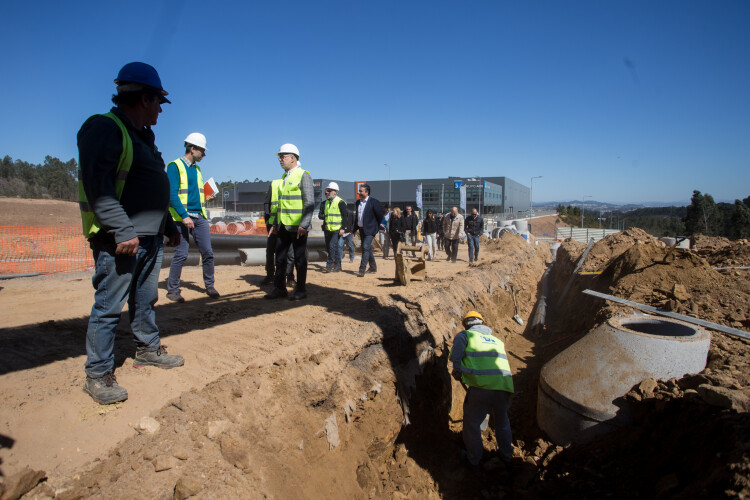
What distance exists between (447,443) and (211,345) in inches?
123

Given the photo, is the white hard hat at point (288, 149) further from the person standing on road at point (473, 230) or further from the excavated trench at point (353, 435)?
the person standing on road at point (473, 230)

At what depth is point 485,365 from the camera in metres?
4.52

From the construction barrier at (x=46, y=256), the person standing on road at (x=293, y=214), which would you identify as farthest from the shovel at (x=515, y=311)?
the construction barrier at (x=46, y=256)

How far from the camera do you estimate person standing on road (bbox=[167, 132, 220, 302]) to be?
5.23m

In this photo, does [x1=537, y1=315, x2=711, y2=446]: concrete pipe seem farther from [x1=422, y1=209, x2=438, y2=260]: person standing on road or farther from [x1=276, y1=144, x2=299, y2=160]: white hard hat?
[x1=422, y1=209, x2=438, y2=260]: person standing on road

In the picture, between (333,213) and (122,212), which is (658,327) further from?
(122,212)

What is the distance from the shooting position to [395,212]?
38.6ft

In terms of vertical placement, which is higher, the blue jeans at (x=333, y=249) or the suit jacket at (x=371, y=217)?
the suit jacket at (x=371, y=217)

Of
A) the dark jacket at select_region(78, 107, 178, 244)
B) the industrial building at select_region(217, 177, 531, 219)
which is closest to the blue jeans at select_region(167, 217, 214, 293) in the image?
the dark jacket at select_region(78, 107, 178, 244)

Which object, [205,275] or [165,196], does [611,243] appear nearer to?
[205,275]

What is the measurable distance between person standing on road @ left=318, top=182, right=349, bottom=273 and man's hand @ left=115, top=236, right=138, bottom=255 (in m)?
5.55

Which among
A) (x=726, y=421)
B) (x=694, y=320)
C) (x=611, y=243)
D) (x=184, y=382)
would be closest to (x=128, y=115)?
(x=184, y=382)

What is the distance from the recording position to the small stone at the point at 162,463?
237cm

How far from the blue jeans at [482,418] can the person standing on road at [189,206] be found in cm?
350
